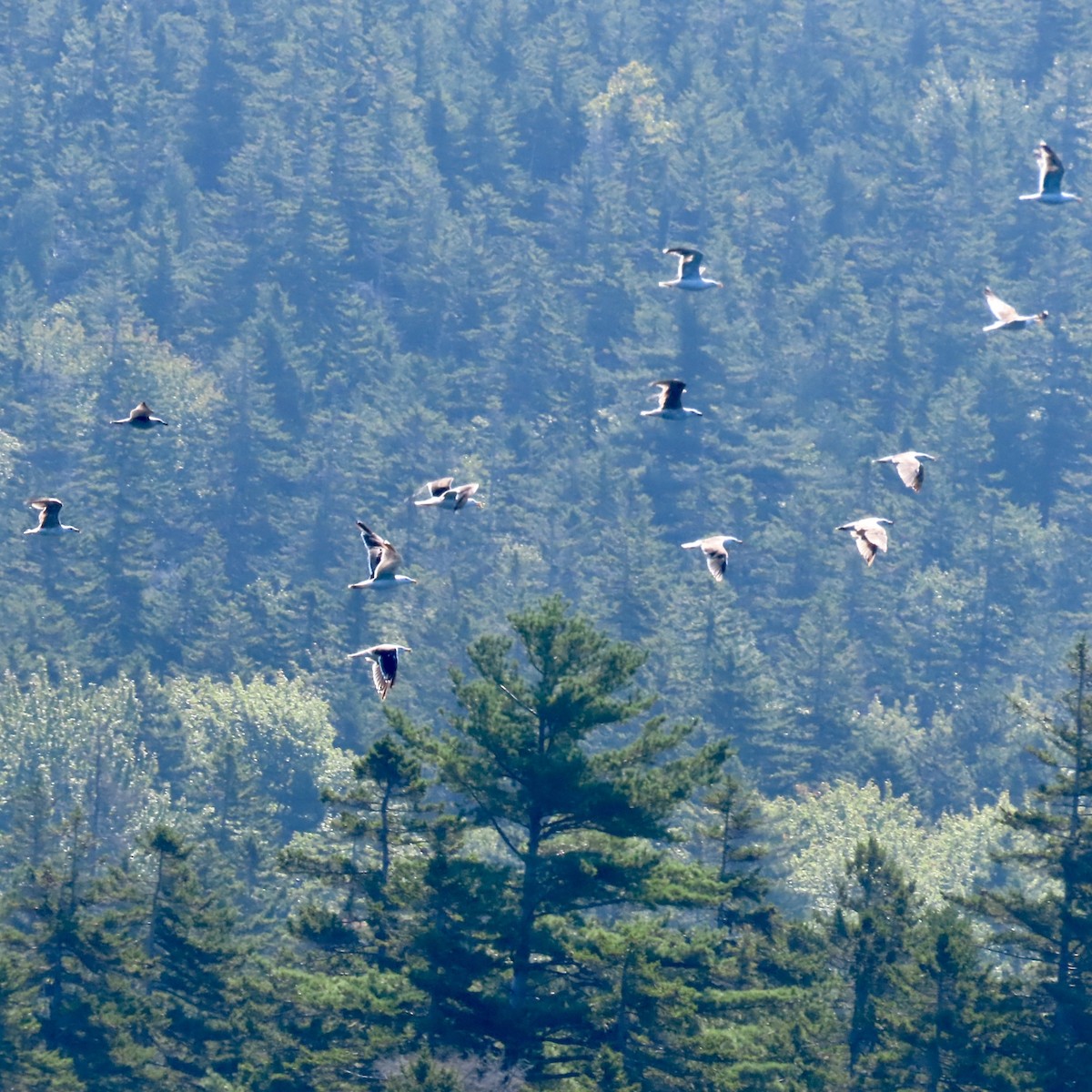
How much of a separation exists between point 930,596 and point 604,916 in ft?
226

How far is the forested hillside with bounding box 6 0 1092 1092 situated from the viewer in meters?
44.5

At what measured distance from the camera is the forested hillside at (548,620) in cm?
4453

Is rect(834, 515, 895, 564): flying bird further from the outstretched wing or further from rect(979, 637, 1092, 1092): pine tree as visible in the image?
rect(979, 637, 1092, 1092): pine tree

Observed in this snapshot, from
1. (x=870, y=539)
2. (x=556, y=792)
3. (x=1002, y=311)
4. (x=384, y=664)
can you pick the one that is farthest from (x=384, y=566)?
(x=1002, y=311)

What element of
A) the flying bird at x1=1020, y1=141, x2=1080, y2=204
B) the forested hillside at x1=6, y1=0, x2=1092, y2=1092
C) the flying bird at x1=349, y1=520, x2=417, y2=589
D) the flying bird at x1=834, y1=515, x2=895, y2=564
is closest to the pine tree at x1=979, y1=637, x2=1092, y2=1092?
the forested hillside at x1=6, y1=0, x2=1092, y2=1092

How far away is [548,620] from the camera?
45.8 meters

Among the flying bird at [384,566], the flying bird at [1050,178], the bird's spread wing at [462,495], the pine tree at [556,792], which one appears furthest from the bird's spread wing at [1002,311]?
the flying bird at [384,566]

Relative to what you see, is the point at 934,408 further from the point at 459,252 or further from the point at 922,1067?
the point at 922,1067

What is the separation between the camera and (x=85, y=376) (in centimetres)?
16500

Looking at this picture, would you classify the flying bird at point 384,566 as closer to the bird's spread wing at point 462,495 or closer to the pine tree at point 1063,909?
the bird's spread wing at point 462,495

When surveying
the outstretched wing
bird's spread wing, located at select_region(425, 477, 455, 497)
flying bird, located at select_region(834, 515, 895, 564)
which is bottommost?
flying bird, located at select_region(834, 515, 895, 564)

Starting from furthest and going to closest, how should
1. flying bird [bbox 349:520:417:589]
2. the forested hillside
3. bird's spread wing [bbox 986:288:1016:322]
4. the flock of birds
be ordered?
the forested hillside → bird's spread wing [bbox 986:288:1016:322] → flying bird [bbox 349:520:417:589] → the flock of birds

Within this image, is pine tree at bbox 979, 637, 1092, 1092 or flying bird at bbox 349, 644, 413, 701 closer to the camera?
flying bird at bbox 349, 644, 413, 701

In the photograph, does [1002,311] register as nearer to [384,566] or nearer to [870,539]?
[870,539]
